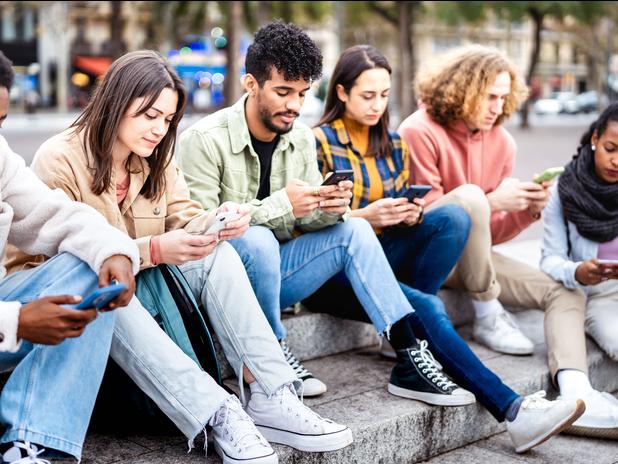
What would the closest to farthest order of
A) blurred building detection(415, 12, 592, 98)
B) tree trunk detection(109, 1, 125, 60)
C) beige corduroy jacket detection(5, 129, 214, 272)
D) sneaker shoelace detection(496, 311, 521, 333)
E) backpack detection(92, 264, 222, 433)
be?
1. backpack detection(92, 264, 222, 433)
2. beige corduroy jacket detection(5, 129, 214, 272)
3. sneaker shoelace detection(496, 311, 521, 333)
4. tree trunk detection(109, 1, 125, 60)
5. blurred building detection(415, 12, 592, 98)

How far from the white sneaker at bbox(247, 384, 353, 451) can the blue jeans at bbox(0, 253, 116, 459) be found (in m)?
0.68

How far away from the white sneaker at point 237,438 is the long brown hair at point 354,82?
1.83 metres

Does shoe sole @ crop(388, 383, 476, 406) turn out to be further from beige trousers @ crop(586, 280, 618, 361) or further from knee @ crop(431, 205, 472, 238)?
beige trousers @ crop(586, 280, 618, 361)

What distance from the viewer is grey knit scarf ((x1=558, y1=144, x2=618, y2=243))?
4.21 meters

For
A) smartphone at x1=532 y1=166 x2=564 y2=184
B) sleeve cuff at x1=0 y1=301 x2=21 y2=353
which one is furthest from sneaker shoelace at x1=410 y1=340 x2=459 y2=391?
sleeve cuff at x1=0 y1=301 x2=21 y2=353

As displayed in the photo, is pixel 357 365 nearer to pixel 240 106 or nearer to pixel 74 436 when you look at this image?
pixel 240 106

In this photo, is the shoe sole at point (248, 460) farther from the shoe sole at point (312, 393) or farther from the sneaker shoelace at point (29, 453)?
the shoe sole at point (312, 393)

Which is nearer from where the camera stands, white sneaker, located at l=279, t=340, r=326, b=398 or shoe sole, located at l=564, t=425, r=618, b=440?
white sneaker, located at l=279, t=340, r=326, b=398

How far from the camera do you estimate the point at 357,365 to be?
4039 millimetres

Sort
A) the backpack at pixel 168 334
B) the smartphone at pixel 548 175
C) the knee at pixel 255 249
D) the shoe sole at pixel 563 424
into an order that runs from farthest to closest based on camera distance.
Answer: the smartphone at pixel 548 175, the shoe sole at pixel 563 424, the knee at pixel 255 249, the backpack at pixel 168 334

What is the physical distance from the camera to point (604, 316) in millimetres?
4254

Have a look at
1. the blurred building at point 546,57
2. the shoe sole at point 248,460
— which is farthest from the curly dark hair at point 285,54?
the blurred building at point 546,57

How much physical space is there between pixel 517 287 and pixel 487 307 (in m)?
0.22

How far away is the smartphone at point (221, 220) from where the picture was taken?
2953 millimetres
